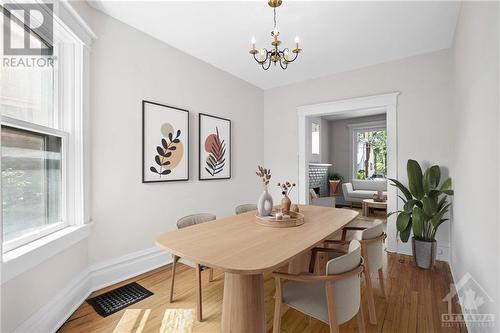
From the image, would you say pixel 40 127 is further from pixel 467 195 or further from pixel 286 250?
pixel 467 195

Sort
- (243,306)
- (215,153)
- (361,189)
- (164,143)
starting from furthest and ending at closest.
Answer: (361,189) → (215,153) → (164,143) → (243,306)

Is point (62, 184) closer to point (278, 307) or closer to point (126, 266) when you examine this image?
point (126, 266)

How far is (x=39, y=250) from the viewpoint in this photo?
156 cm

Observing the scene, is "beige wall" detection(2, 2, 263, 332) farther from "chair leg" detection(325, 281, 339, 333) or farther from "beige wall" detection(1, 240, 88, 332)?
"chair leg" detection(325, 281, 339, 333)

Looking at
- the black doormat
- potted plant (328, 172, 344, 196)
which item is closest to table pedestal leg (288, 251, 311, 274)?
the black doormat

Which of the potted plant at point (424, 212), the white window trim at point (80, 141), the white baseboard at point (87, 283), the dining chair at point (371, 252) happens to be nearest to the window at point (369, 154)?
the potted plant at point (424, 212)

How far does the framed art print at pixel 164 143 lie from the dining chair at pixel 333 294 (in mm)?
2036

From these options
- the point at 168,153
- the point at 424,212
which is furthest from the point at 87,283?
the point at 424,212

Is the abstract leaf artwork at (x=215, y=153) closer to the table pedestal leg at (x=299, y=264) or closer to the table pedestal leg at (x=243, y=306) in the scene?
the table pedestal leg at (x=299, y=264)

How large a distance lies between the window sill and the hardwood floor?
1.96 feet

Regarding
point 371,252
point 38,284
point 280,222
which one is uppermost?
point 280,222

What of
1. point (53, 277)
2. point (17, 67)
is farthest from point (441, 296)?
point (17, 67)

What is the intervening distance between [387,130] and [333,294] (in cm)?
307

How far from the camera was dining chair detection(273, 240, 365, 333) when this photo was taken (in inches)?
47.9
